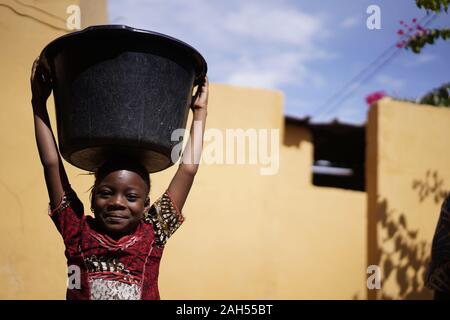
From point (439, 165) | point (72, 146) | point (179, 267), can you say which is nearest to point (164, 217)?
point (72, 146)

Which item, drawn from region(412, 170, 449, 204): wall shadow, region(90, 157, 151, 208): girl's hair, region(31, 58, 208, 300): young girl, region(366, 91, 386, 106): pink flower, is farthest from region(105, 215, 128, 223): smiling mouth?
region(366, 91, 386, 106): pink flower

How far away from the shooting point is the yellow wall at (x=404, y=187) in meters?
4.91

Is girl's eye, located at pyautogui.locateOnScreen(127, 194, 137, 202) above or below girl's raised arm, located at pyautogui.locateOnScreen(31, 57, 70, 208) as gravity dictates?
below

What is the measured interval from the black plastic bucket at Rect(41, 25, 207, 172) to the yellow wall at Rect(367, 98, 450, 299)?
3.82 metres

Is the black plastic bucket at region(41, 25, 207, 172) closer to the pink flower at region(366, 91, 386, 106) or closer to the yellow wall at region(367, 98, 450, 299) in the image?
the yellow wall at region(367, 98, 450, 299)

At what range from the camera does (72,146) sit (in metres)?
1.70

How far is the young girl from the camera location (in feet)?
5.58

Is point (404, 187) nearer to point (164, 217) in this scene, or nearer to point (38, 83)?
point (164, 217)

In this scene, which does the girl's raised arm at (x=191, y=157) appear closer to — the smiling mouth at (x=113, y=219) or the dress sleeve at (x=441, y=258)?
the smiling mouth at (x=113, y=219)

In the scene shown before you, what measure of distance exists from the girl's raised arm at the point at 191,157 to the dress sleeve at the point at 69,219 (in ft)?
1.31

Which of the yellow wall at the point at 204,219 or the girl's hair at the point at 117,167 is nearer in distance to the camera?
the girl's hair at the point at 117,167

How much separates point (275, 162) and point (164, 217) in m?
3.28

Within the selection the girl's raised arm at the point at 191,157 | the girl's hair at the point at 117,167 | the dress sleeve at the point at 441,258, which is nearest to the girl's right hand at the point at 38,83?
the girl's hair at the point at 117,167
